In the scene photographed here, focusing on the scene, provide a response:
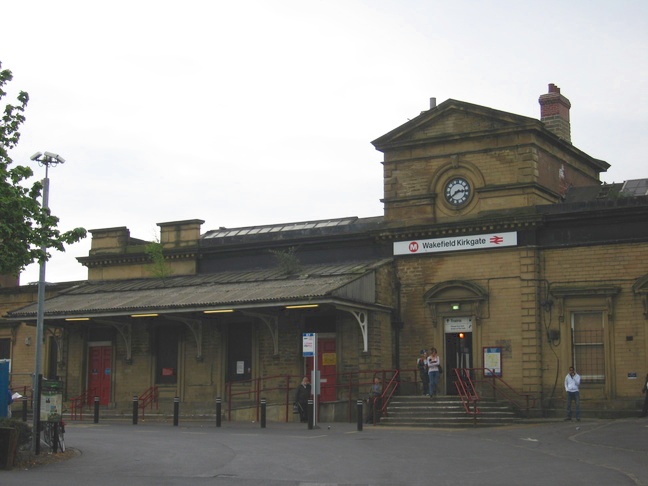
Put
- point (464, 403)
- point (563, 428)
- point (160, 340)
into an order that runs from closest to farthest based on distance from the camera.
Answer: point (563, 428), point (464, 403), point (160, 340)

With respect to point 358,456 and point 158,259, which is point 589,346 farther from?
point 158,259

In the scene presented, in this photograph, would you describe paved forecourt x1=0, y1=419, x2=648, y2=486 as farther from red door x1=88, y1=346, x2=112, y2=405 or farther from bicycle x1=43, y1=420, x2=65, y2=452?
red door x1=88, y1=346, x2=112, y2=405

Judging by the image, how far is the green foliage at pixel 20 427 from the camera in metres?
19.2

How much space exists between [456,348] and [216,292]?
844 centimetres

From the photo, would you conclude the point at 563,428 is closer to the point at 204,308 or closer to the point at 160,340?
the point at 204,308

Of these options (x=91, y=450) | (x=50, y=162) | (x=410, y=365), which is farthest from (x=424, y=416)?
(x=50, y=162)

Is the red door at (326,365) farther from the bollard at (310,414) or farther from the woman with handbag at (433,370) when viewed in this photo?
the bollard at (310,414)

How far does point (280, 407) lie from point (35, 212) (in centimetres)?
1391

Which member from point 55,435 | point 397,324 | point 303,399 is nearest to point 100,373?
point 303,399

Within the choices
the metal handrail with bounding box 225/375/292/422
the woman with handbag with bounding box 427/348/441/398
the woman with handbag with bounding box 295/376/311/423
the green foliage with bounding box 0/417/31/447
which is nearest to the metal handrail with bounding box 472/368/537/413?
the woman with handbag with bounding box 427/348/441/398

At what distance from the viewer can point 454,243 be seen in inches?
1280

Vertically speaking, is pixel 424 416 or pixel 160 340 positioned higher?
pixel 160 340

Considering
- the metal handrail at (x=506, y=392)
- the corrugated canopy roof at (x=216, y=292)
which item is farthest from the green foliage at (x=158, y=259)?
the metal handrail at (x=506, y=392)

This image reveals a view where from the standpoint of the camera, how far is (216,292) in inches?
1323
